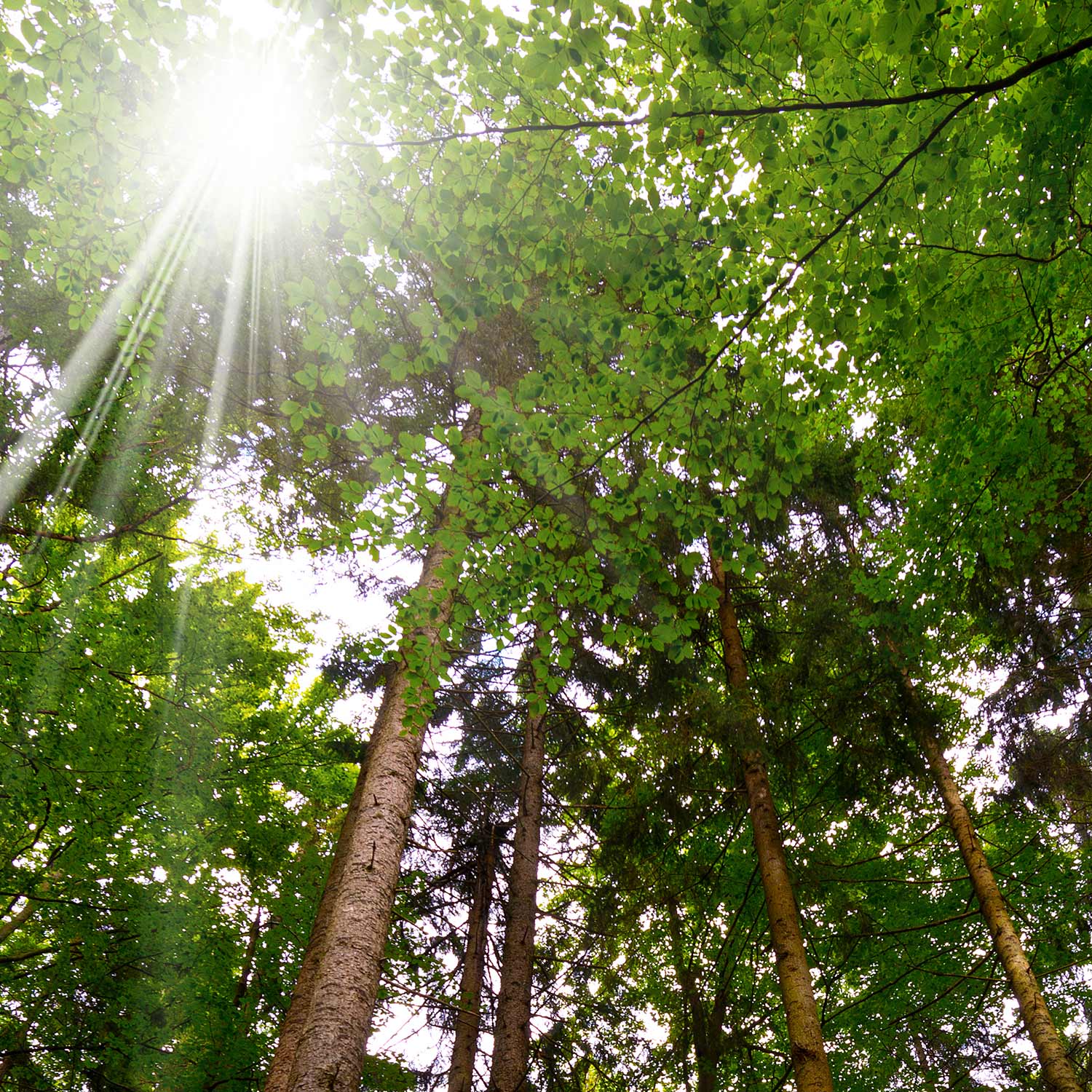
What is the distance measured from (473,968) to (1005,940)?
7.46 metres

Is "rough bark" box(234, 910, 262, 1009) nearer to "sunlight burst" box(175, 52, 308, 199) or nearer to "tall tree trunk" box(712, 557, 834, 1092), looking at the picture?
"tall tree trunk" box(712, 557, 834, 1092)

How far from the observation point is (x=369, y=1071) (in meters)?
9.05

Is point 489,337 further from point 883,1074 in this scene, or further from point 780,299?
point 883,1074

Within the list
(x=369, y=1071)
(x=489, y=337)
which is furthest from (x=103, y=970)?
(x=489, y=337)

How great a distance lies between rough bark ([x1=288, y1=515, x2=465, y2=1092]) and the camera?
346cm

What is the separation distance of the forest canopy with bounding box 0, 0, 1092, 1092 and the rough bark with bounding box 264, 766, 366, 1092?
0.18ft

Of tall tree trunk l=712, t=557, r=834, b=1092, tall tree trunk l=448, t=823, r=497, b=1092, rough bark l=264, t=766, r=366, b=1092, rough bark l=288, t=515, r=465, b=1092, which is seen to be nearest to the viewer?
rough bark l=288, t=515, r=465, b=1092

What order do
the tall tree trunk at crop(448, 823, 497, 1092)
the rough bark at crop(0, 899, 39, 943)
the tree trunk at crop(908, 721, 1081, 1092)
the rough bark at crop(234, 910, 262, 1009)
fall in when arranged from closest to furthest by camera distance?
the tree trunk at crop(908, 721, 1081, 1092), the rough bark at crop(0, 899, 39, 943), the tall tree trunk at crop(448, 823, 497, 1092), the rough bark at crop(234, 910, 262, 1009)

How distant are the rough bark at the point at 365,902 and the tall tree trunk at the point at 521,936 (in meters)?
2.03

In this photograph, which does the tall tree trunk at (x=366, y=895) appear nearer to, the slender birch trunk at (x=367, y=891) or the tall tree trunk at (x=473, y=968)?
the slender birch trunk at (x=367, y=891)

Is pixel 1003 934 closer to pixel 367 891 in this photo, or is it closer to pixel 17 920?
pixel 367 891

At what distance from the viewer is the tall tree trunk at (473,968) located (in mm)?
9070

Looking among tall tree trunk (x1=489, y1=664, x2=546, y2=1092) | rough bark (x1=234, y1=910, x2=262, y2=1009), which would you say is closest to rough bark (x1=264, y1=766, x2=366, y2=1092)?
tall tree trunk (x1=489, y1=664, x2=546, y2=1092)

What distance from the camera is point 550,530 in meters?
3.66
